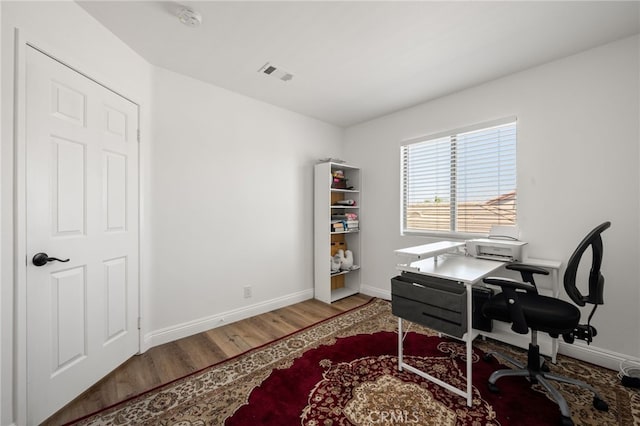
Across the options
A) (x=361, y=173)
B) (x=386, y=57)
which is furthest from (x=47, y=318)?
(x=361, y=173)

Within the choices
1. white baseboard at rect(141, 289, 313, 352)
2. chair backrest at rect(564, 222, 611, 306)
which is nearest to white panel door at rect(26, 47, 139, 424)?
white baseboard at rect(141, 289, 313, 352)

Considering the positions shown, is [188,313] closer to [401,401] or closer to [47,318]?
[47,318]

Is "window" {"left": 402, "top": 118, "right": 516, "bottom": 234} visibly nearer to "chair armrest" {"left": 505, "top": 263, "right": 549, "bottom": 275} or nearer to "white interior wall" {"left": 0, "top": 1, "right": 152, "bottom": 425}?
"chair armrest" {"left": 505, "top": 263, "right": 549, "bottom": 275}

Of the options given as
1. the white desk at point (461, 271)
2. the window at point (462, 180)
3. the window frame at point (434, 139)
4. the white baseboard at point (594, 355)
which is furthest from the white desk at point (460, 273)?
the white baseboard at point (594, 355)

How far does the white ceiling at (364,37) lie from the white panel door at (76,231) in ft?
2.12

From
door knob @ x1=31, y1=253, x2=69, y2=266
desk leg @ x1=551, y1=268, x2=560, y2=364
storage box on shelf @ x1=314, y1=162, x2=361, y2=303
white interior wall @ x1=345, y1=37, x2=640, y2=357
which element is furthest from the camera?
storage box on shelf @ x1=314, y1=162, x2=361, y2=303

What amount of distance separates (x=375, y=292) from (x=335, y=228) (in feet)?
3.61

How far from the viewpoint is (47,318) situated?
1.51 m

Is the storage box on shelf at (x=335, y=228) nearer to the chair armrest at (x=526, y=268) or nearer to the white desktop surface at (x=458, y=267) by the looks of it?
the white desktop surface at (x=458, y=267)

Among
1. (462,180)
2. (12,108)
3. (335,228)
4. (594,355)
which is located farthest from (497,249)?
(12,108)

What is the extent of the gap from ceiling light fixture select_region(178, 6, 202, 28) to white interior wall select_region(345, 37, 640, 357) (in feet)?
8.67

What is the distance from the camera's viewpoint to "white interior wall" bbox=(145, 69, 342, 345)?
239 centimetres

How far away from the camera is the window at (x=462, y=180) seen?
257 cm

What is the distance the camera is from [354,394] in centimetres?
170
